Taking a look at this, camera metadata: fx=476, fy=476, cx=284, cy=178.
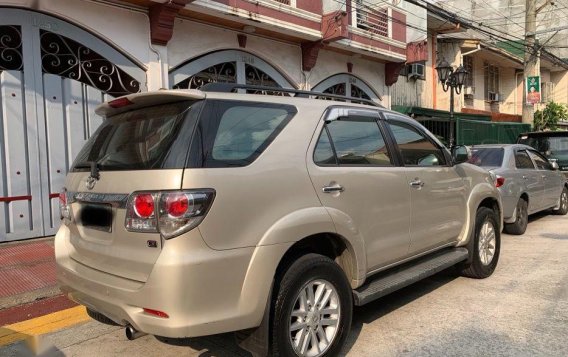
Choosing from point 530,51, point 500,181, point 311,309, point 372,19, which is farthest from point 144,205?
point 530,51

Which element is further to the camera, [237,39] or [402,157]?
[237,39]

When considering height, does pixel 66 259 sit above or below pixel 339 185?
below

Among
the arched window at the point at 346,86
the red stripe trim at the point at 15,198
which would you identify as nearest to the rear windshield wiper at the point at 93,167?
the red stripe trim at the point at 15,198

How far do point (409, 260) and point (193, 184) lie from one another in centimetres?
233

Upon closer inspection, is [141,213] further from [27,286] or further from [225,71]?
[225,71]

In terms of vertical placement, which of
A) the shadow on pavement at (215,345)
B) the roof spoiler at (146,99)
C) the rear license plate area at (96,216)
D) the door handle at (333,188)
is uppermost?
the roof spoiler at (146,99)

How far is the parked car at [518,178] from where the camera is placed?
759cm

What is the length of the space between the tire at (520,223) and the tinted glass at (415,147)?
3981 millimetres

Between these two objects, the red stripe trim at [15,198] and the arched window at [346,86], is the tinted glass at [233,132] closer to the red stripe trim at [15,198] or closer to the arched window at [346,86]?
the red stripe trim at [15,198]

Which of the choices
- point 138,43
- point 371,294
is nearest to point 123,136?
point 371,294

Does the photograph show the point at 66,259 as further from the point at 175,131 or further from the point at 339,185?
the point at 339,185

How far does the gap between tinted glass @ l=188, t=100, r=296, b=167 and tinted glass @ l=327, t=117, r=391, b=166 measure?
53cm

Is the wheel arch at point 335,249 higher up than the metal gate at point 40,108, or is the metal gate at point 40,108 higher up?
the metal gate at point 40,108

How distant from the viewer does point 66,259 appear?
3318 mm
